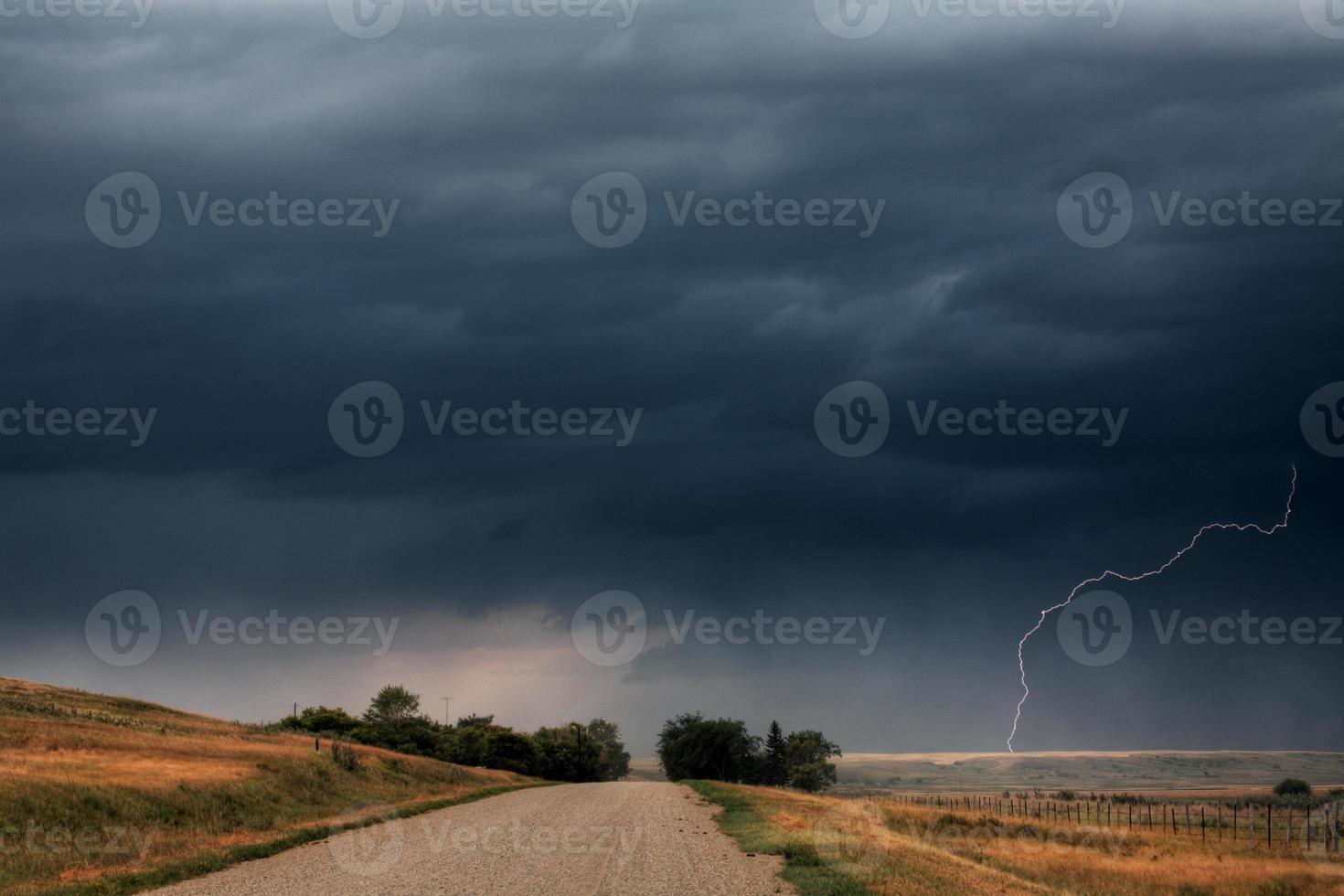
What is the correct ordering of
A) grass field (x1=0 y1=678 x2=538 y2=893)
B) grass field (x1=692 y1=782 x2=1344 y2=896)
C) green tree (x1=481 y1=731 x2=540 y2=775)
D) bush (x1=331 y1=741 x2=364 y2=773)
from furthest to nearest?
green tree (x1=481 y1=731 x2=540 y2=775)
bush (x1=331 y1=741 x2=364 y2=773)
grass field (x1=0 y1=678 x2=538 y2=893)
grass field (x1=692 y1=782 x2=1344 y2=896)

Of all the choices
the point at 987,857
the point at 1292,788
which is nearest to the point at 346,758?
the point at 987,857

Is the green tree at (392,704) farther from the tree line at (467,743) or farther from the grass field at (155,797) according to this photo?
the grass field at (155,797)

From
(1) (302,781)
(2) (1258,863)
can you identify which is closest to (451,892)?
(1) (302,781)

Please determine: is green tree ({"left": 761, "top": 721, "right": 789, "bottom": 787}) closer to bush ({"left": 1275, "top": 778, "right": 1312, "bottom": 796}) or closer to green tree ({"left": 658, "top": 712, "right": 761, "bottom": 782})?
green tree ({"left": 658, "top": 712, "right": 761, "bottom": 782})

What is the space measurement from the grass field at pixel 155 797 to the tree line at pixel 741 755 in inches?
3434

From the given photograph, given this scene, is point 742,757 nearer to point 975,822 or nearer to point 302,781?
point 975,822

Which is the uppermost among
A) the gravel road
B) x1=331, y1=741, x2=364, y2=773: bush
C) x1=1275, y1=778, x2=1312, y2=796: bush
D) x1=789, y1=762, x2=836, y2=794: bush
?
the gravel road

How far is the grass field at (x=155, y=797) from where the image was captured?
23297mm

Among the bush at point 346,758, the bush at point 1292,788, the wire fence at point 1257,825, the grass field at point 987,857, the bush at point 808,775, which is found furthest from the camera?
the bush at point 808,775

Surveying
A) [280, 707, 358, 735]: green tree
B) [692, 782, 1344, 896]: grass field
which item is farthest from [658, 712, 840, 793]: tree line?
[692, 782, 1344, 896]: grass field

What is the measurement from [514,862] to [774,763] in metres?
144

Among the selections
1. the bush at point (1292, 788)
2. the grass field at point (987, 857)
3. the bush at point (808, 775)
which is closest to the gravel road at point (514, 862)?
the grass field at point (987, 857)

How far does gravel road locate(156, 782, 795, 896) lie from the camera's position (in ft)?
63.8

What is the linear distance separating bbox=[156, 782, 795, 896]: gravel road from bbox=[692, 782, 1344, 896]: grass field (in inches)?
60.1
